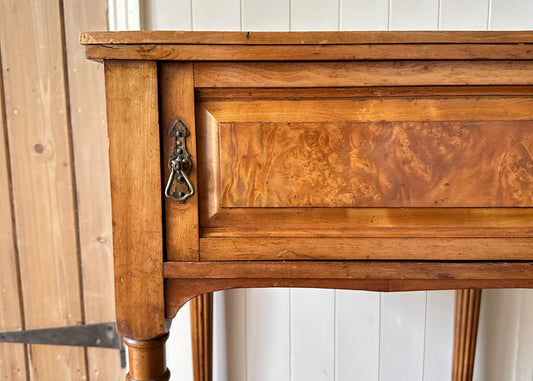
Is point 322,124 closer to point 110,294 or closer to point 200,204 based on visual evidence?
point 200,204

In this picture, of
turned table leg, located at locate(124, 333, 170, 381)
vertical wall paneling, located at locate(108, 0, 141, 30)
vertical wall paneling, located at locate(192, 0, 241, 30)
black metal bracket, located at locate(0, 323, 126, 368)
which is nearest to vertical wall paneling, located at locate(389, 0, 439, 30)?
vertical wall paneling, located at locate(192, 0, 241, 30)

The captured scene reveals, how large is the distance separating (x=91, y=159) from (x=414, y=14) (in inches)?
34.6

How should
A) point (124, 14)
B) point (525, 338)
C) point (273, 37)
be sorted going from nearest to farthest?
1. point (273, 37)
2. point (124, 14)
3. point (525, 338)

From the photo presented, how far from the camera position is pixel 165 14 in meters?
1.03

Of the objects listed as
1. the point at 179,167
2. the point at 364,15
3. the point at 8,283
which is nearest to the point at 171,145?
the point at 179,167

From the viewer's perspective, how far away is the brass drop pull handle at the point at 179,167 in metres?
0.56

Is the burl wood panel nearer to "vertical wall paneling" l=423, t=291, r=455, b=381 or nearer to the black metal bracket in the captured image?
"vertical wall paneling" l=423, t=291, r=455, b=381

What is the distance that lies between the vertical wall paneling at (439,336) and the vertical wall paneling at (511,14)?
0.69 m

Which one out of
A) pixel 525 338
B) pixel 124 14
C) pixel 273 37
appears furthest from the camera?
pixel 525 338

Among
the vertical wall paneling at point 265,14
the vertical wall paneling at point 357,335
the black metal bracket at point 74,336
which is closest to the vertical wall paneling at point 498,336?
the vertical wall paneling at point 357,335

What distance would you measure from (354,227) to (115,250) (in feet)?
1.10

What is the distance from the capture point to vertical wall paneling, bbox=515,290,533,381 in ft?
3.68

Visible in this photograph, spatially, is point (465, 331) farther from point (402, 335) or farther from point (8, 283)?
point (8, 283)

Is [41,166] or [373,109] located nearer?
[373,109]
